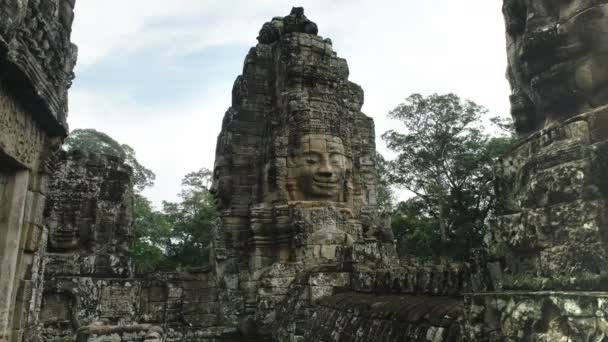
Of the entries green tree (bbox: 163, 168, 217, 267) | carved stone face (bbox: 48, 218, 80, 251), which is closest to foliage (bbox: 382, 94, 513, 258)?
green tree (bbox: 163, 168, 217, 267)

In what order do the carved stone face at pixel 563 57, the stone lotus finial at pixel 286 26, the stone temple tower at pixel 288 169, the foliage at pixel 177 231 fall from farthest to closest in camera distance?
the foliage at pixel 177 231 → the stone lotus finial at pixel 286 26 → the stone temple tower at pixel 288 169 → the carved stone face at pixel 563 57

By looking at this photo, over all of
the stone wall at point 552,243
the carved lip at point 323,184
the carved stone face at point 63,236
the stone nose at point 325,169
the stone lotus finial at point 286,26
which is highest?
the stone lotus finial at point 286,26

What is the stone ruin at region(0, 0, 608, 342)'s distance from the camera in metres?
1.96

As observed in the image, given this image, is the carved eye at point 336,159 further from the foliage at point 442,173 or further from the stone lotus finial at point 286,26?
the foliage at point 442,173

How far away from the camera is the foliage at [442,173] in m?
23.8

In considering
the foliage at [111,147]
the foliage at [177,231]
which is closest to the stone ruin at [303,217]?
the foliage at [177,231]

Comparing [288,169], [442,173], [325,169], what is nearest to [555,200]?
[325,169]

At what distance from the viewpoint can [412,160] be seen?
2750 centimetres

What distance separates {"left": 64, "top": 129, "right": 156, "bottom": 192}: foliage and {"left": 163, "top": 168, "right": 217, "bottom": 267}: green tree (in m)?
3.05

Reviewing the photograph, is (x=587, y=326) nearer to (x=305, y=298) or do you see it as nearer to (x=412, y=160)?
(x=305, y=298)

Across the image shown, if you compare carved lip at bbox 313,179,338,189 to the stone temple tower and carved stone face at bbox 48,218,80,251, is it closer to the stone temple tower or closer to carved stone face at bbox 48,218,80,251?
the stone temple tower

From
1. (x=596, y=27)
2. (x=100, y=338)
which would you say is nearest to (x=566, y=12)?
(x=596, y=27)

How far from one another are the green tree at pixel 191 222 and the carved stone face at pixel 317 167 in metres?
17.5

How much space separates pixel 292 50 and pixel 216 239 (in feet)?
14.6
